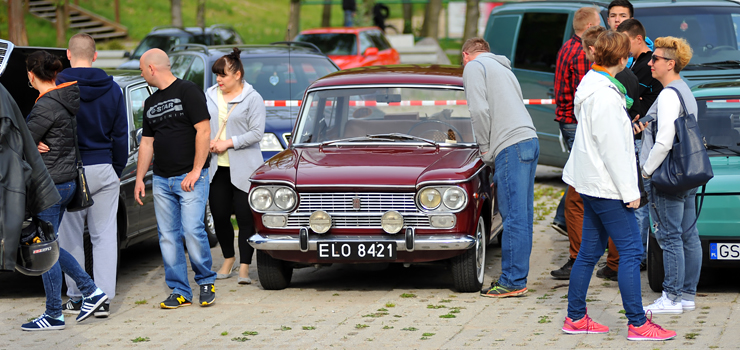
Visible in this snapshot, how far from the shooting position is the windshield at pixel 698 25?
10.1 m

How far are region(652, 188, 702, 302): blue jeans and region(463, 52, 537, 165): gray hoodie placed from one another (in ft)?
3.64

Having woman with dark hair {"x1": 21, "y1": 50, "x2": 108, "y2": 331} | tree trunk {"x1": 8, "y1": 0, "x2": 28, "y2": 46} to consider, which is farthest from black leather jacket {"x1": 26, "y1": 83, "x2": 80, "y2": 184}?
tree trunk {"x1": 8, "y1": 0, "x2": 28, "y2": 46}

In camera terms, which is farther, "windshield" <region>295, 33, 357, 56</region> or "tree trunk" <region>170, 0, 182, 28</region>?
"tree trunk" <region>170, 0, 182, 28</region>

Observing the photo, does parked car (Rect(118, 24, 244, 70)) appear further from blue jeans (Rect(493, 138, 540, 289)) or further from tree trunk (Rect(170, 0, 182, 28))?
blue jeans (Rect(493, 138, 540, 289))

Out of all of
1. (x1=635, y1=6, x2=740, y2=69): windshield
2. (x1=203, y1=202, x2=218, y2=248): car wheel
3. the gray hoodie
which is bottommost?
(x1=203, y1=202, x2=218, y2=248): car wheel

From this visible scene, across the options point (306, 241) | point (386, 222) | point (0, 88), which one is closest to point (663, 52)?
point (386, 222)

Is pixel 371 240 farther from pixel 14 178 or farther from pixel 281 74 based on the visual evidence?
pixel 281 74

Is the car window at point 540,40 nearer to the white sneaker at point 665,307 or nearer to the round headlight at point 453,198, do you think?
the round headlight at point 453,198

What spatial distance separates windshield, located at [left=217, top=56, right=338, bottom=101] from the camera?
11.7 m

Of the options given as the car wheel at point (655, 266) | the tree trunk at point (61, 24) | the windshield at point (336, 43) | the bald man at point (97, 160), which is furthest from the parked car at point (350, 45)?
the car wheel at point (655, 266)

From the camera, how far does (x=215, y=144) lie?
24.8ft

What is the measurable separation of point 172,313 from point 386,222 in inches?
66.9

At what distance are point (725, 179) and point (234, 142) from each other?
12.3 ft

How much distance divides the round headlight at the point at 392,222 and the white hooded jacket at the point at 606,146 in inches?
60.7
